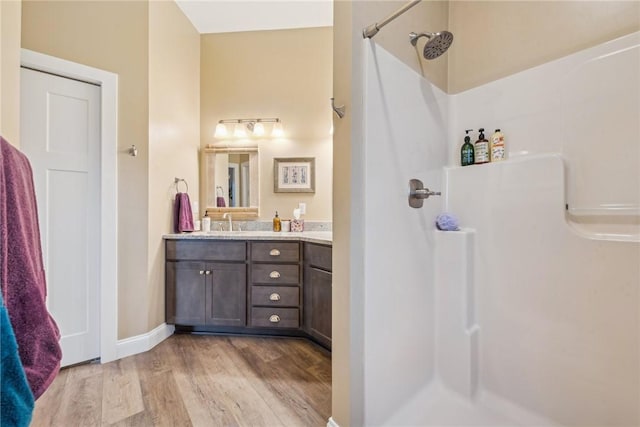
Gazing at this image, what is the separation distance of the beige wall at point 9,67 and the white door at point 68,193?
0.71m

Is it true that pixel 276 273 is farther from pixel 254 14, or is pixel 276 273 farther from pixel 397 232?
pixel 254 14

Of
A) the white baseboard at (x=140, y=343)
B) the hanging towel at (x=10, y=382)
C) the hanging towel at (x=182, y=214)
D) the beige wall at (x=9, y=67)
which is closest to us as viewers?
the hanging towel at (x=10, y=382)

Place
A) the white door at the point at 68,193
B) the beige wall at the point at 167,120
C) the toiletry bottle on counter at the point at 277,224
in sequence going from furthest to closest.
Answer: the toiletry bottle on counter at the point at 277,224 < the beige wall at the point at 167,120 < the white door at the point at 68,193

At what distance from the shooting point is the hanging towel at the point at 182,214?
8.04 feet

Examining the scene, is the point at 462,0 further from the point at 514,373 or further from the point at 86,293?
the point at 86,293

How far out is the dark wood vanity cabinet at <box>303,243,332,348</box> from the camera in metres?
2.02

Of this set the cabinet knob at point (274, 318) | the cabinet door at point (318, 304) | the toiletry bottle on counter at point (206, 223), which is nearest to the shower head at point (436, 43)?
the cabinet door at point (318, 304)

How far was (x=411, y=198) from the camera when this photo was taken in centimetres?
147

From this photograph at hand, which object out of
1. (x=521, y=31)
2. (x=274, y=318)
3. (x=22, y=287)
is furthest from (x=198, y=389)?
(x=521, y=31)

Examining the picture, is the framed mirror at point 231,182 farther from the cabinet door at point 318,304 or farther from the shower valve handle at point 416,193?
the shower valve handle at point 416,193

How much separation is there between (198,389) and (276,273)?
0.91 meters

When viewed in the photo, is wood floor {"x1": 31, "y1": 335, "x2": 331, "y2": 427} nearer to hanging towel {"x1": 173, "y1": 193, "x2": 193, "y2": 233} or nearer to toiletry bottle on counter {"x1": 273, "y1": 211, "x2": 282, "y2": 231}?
hanging towel {"x1": 173, "y1": 193, "x2": 193, "y2": 233}

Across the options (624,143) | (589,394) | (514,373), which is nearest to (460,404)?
(514,373)

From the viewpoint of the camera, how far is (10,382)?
566 millimetres
